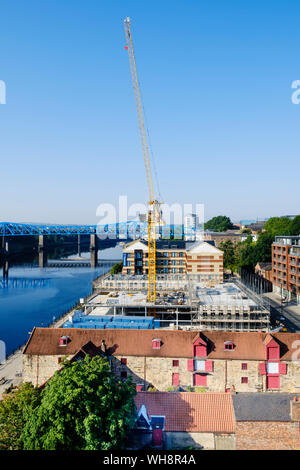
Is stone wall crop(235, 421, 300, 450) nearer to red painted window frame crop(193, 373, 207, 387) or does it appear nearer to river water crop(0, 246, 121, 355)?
red painted window frame crop(193, 373, 207, 387)

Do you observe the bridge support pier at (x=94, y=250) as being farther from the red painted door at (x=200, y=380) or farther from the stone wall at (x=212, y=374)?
the red painted door at (x=200, y=380)

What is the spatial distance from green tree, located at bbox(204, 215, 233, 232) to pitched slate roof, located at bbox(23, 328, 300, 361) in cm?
14140

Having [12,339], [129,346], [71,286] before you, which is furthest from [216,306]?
[71,286]

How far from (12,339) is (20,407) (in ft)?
98.9

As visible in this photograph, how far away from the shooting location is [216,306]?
37.8 m

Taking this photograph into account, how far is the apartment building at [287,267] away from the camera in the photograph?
193 feet

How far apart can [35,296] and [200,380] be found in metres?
54.8

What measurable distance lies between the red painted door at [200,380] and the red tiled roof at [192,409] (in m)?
5.96

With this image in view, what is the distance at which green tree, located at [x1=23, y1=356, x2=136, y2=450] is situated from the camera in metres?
16.8

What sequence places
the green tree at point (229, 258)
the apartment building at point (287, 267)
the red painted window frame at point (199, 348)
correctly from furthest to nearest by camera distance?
the green tree at point (229, 258)
the apartment building at point (287, 267)
the red painted window frame at point (199, 348)

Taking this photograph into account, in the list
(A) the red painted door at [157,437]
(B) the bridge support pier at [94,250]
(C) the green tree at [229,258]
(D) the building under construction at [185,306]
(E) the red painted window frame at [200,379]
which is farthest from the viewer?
(B) the bridge support pier at [94,250]


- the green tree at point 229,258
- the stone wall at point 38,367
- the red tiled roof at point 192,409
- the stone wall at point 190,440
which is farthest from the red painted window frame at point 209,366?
the green tree at point 229,258

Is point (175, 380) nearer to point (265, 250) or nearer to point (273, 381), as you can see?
point (273, 381)
